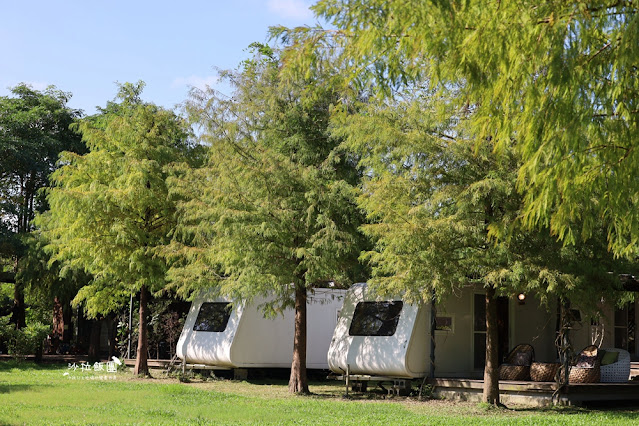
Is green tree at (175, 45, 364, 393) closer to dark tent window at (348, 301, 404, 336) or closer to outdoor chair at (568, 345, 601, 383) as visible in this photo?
dark tent window at (348, 301, 404, 336)

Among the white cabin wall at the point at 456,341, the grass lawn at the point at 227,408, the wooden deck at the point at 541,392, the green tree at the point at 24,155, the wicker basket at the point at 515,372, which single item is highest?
the green tree at the point at 24,155

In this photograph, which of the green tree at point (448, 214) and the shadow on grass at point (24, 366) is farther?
the shadow on grass at point (24, 366)

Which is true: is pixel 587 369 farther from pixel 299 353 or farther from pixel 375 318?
pixel 299 353

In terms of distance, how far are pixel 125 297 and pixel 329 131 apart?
11260mm

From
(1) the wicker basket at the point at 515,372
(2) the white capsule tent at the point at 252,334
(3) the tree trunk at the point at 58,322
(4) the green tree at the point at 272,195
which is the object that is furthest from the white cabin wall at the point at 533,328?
(3) the tree trunk at the point at 58,322

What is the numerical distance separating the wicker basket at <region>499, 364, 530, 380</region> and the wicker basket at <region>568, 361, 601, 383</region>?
95 cm

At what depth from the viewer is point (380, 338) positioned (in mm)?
15953

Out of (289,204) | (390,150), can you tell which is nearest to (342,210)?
(289,204)

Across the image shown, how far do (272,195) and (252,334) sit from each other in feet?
16.5

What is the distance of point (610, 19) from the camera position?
580 centimetres

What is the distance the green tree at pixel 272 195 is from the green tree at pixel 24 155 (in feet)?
43.6

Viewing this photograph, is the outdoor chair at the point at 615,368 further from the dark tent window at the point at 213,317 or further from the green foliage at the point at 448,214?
the dark tent window at the point at 213,317

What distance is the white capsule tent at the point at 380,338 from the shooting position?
50.4 feet

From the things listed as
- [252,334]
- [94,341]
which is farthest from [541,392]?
[94,341]
